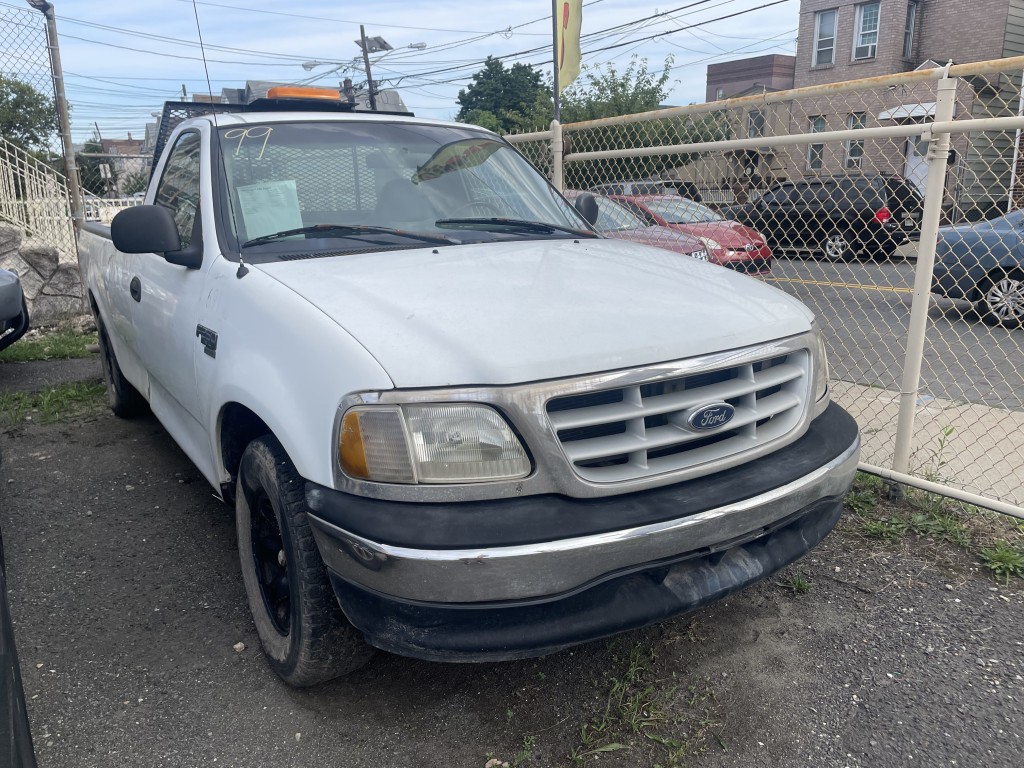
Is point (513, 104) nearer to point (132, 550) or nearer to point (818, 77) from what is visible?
point (818, 77)

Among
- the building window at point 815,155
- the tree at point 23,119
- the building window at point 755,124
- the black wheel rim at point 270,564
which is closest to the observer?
the black wheel rim at point 270,564

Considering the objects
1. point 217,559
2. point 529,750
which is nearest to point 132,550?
point 217,559

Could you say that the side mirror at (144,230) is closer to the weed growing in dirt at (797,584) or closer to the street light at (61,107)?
the weed growing in dirt at (797,584)

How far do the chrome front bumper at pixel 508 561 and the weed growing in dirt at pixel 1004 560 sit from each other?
1825 mm

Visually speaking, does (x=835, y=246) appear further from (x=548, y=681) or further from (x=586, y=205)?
(x=548, y=681)

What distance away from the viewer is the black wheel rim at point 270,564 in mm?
2658

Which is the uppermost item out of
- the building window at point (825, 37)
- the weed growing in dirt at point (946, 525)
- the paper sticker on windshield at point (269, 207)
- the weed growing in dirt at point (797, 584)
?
the building window at point (825, 37)

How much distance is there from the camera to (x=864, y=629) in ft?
9.70

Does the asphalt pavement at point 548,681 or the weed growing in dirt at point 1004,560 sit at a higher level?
the weed growing in dirt at point 1004,560

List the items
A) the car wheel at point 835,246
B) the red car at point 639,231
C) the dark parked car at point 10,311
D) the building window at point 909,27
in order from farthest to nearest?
the building window at point 909,27 → the car wheel at point 835,246 → the dark parked car at point 10,311 → the red car at point 639,231

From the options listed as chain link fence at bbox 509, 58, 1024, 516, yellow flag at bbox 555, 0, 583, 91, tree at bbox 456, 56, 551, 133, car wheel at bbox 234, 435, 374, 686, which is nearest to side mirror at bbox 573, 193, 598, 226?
chain link fence at bbox 509, 58, 1024, 516

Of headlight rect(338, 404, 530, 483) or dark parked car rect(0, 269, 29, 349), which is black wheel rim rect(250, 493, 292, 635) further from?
dark parked car rect(0, 269, 29, 349)

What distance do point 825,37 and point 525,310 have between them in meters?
28.1

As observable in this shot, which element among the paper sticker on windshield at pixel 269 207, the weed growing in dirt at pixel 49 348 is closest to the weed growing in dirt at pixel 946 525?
the paper sticker on windshield at pixel 269 207
